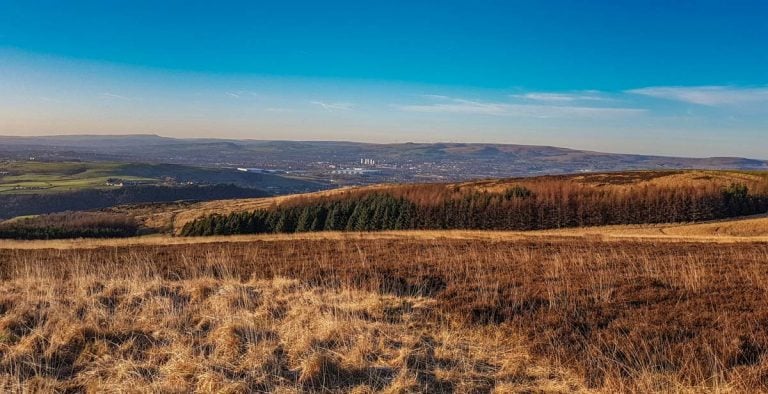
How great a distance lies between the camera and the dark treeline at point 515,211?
54.4 metres

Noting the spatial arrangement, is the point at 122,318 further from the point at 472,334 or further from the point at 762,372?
the point at 762,372

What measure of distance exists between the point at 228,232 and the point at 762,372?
174ft

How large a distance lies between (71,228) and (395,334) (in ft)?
208

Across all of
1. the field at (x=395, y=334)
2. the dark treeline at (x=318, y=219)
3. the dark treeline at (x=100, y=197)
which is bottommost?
the dark treeline at (x=100, y=197)

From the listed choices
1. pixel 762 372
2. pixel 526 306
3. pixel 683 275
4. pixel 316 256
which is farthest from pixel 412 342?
pixel 316 256

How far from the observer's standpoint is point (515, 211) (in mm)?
57000

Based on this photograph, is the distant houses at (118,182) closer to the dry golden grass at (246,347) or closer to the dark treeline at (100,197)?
the dark treeline at (100,197)

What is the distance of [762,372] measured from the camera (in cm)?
679

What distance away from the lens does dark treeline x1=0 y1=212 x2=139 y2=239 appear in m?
51.2

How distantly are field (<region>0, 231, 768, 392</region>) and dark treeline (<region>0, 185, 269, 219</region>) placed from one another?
12151cm

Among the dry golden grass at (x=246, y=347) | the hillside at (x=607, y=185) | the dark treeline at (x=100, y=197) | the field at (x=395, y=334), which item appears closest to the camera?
the dry golden grass at (x=246, y=347)

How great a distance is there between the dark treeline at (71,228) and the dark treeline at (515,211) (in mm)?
12190

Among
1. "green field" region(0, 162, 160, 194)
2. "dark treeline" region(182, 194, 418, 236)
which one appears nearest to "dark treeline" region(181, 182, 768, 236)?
"dark treeline" region(182, 194, 418, 236)

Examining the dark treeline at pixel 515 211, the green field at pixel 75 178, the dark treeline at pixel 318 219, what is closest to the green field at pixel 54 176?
the green field at pixel 75 178
